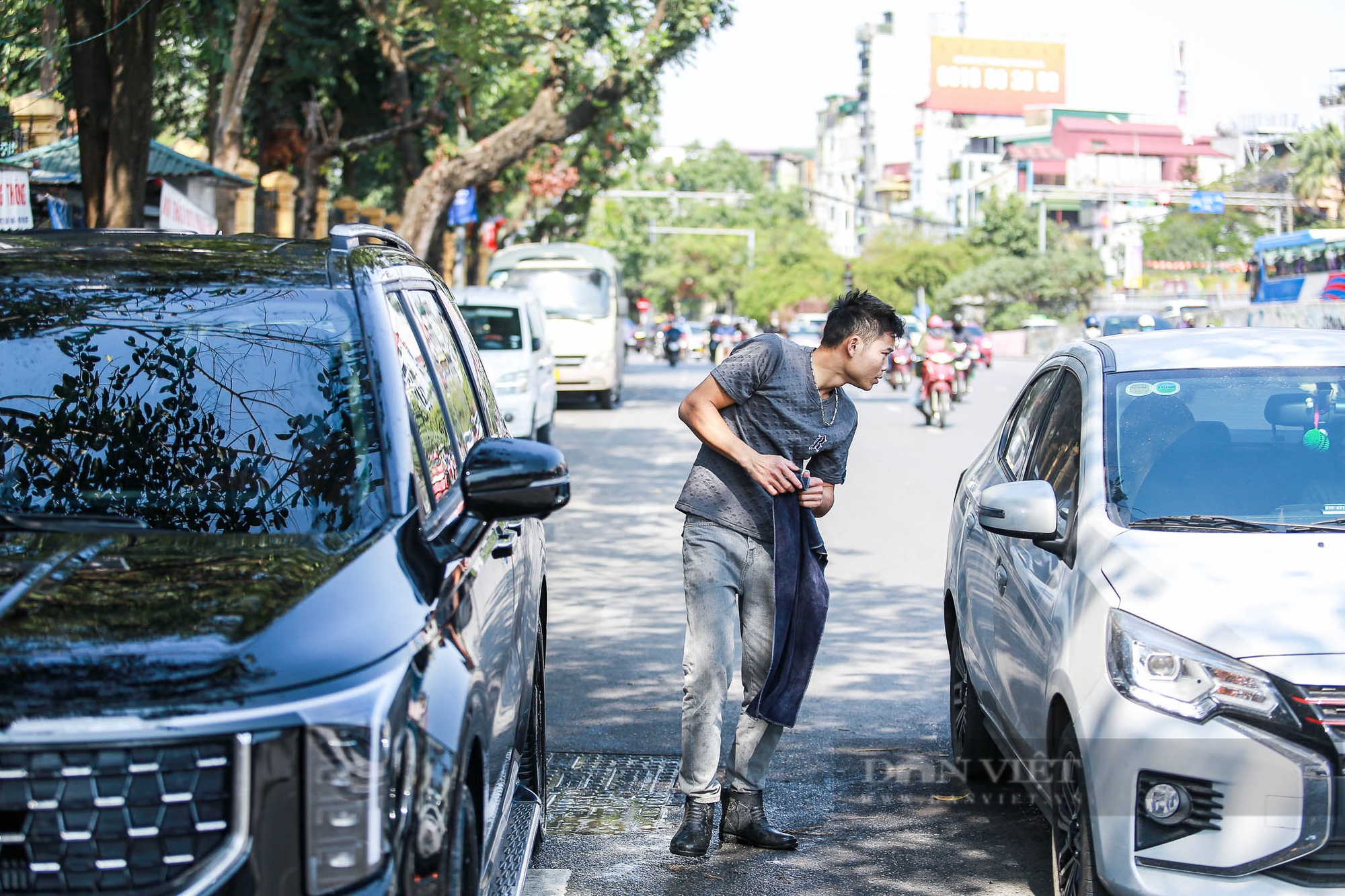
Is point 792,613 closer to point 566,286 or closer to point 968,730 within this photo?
point 968,730

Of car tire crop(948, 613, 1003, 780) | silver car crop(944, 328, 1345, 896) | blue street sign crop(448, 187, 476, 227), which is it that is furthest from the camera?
blue street sign crop(448, 187, 476, 227)

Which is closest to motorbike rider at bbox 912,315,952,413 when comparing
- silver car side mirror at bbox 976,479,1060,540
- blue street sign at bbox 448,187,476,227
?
blue street sign at bbox 448,187,476,227

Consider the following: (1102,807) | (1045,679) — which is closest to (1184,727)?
(1102,807)

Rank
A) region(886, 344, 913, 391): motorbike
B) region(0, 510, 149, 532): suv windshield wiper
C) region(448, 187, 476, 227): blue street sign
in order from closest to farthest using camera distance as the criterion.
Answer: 1. region(0, 510, 149, 532): suv windshield wiper
2. region(448, 187, 476, 227): blue street sign
3. region(886, 344, 913, 391): motorbike

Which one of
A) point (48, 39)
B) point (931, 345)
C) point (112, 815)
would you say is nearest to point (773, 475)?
point (112, 815)

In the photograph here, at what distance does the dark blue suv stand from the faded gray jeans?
1.70 feet

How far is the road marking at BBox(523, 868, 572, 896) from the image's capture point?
4496mm

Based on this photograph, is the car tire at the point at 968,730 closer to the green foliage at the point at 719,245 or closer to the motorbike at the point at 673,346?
the motorbike at the point at 673,346

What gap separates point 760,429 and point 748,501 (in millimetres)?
237

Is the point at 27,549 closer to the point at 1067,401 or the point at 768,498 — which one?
the point at 768,498

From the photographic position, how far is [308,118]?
916 inches

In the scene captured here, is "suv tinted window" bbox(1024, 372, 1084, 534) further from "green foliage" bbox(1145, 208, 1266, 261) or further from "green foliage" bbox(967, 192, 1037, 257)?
"green foliage" bbox(967, 192, 1037, 257)

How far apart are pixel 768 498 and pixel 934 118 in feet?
363

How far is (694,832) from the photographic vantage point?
15.8ft
